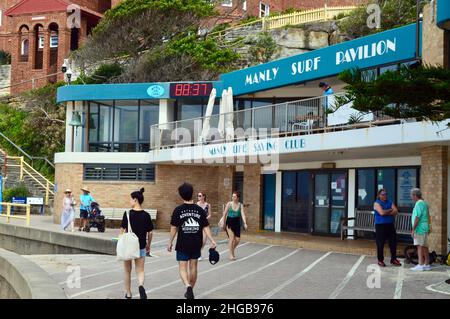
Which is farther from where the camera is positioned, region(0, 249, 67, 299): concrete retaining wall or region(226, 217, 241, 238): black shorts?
region(226, 217, 241, 238): black shorts

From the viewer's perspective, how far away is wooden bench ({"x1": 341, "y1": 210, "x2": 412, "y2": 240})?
17.4 metres

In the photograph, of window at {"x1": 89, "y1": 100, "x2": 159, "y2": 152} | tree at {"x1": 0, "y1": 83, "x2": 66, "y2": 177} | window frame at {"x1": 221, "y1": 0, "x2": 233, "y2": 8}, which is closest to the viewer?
window at {"x1": 89, "y1": 100, "x2": 159, "y2": 152}

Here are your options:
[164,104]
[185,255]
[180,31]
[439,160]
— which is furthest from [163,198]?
[180,31]

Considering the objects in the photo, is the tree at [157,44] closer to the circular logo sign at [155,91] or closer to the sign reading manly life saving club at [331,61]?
the circular logo sign at [155,91]

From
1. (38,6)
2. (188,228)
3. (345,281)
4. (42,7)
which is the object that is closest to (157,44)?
(42,7)

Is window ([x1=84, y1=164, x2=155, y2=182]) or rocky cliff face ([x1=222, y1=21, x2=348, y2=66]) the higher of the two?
rocky cliff face ([x1=222, y1=21, x2=348, y2=66])

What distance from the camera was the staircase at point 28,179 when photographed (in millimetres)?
34062

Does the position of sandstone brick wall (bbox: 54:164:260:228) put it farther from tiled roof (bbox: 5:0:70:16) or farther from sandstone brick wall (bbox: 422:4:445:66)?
tiled roof (bbox: 5:0:70:16)

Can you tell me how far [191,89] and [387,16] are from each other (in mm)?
17157

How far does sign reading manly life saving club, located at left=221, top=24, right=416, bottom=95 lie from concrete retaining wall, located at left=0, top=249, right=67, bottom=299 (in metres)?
7.77

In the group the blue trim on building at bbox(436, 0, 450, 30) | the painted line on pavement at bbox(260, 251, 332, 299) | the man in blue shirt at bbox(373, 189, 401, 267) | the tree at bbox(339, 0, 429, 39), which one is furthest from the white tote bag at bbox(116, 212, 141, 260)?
Answer: the tree at bbox(339, 0, 429, 39)

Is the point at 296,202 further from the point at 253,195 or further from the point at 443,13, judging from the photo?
the point at 443,13

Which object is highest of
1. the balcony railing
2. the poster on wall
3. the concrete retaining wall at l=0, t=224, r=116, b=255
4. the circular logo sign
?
the circular logo sign
